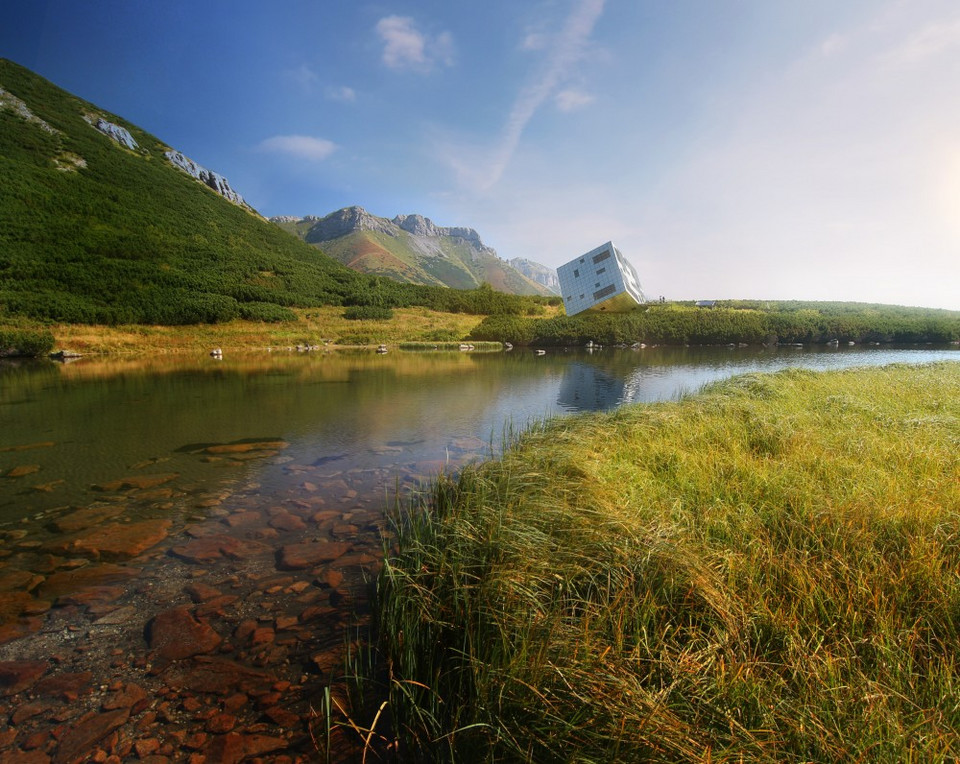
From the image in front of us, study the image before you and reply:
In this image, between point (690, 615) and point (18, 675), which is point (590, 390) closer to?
point (690, 615)

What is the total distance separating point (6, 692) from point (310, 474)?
5.60m

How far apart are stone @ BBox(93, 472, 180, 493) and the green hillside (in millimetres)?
44549

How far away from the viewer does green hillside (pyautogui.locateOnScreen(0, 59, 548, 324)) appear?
153 ft

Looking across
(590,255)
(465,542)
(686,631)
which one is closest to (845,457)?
(686,631)

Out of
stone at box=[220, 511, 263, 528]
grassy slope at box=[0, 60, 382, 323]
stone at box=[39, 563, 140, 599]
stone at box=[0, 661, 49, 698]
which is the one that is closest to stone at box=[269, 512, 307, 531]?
stone at box=[220, 511, 263, 528]

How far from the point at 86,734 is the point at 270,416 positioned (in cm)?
1241

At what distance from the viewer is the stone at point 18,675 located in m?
3.48

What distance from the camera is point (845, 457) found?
5781mm

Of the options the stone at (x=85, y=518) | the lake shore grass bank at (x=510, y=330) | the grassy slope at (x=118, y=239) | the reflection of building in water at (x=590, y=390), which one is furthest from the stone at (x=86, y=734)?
the grassy slope at (x=118, y=239)

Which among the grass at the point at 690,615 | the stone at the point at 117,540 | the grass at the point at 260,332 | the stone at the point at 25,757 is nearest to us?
the grass at the point at 690,615

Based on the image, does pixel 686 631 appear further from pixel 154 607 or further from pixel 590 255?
pixel 590 255

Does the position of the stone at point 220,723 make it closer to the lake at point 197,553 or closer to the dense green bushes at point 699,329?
the lake at point 197,553

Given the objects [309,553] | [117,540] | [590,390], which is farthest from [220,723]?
[590,390]

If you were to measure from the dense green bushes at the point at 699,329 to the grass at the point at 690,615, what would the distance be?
48.5m
